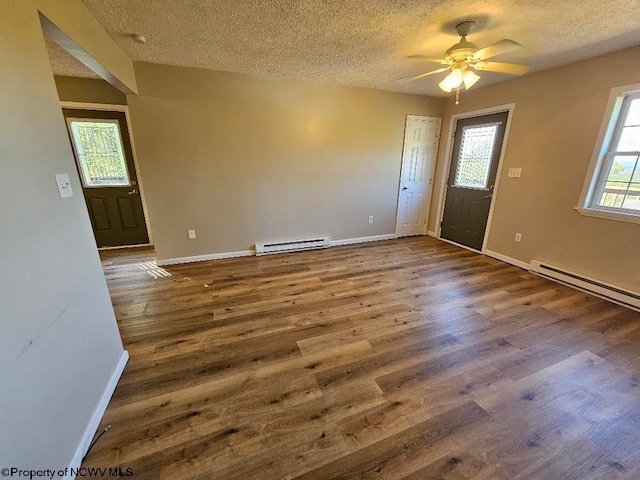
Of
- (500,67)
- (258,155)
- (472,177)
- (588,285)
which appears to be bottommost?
(588,285)

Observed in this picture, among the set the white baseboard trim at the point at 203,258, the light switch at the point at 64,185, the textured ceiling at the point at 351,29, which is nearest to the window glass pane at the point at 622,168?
the textured ceiling at the point at 351,29

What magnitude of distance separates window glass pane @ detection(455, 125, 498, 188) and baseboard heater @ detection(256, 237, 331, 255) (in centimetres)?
246

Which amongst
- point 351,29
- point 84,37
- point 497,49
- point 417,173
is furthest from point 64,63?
point 417,173

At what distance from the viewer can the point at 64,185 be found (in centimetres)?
135

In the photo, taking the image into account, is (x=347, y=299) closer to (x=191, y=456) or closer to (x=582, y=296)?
(x=191, y=456)

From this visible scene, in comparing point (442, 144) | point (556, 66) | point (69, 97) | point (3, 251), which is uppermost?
point (556, 66)

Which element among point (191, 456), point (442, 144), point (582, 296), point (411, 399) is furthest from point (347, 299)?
point (442, 144)

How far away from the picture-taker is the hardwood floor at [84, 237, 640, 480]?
1.27 metres

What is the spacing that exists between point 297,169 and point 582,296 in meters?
3.74

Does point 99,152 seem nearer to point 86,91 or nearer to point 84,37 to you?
point 86,91

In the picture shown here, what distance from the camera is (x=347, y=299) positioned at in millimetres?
2721

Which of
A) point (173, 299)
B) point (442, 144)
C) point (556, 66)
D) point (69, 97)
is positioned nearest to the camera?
point (173, 299)

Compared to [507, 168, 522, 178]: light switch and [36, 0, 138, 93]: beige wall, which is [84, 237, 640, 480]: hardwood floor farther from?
[36, 0, 138, 93]: beige wall

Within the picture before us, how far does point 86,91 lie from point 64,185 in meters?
3.37
